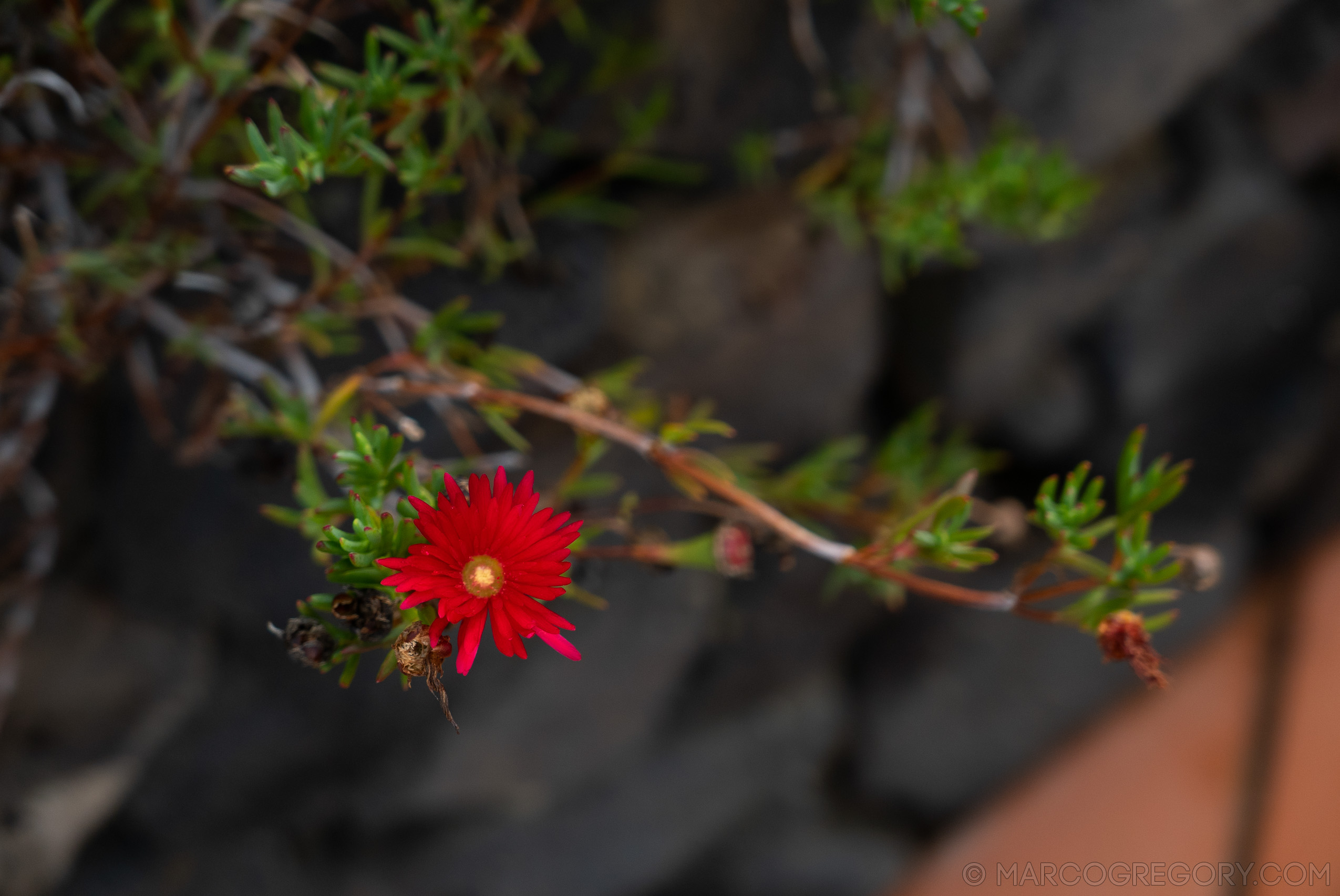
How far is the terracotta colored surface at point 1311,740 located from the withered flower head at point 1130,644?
2.75ft

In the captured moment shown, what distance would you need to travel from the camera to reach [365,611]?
403 mm

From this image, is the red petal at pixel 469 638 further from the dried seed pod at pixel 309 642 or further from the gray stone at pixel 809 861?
the gray stone at pixel 809 861

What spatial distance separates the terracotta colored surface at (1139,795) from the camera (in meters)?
1.35

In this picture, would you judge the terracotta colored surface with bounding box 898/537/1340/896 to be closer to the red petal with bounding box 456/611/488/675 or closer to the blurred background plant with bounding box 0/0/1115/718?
the blurred background plant with bounding box 0/0/1115/718

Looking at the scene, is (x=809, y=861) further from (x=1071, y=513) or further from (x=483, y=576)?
(x=483, y=576)

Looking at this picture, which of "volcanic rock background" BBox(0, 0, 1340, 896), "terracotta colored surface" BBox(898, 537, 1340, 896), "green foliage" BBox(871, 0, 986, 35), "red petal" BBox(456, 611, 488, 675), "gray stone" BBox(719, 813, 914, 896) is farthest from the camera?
"gray stone" BBox(719, 813, 914, 896)

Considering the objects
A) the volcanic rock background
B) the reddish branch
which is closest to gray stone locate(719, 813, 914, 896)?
the volcanic rock background

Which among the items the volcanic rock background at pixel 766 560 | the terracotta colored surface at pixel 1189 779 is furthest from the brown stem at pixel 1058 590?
the terracotta colored surface at pixel 1189 779

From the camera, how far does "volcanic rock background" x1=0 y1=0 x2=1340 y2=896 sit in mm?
944

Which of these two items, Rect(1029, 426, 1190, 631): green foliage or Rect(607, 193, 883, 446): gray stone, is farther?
Rect(607, 193, 883, 446): gray stone

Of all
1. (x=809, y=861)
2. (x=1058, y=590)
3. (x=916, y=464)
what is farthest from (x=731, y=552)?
(x=809, y=861)

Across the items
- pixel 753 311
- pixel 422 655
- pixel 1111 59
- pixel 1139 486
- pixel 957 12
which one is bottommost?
pixel 422 655

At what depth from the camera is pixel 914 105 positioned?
34.4 inches

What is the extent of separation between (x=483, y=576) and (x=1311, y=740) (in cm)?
145
